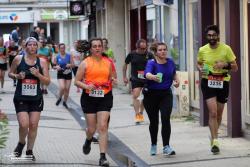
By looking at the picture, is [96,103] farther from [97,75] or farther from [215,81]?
[215,81]

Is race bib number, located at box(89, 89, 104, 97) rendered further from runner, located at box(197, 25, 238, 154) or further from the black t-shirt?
the black t-shirt

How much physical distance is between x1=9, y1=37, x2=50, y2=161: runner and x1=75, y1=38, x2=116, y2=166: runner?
1.95 ft

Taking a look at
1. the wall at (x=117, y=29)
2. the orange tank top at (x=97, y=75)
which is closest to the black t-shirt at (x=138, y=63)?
the orange tank top at (x=97, y=75)

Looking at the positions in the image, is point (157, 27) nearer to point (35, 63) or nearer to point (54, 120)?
point (54, 120)

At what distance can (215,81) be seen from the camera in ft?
33.6

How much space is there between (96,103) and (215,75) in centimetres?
188

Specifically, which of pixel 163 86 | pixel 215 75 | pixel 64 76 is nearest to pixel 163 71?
pixel 163 86

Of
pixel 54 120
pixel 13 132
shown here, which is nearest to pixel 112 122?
pixel 54 120

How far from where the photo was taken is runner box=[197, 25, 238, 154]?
10219mm

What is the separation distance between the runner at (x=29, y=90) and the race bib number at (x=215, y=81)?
7.72 feet

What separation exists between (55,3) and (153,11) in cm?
3174

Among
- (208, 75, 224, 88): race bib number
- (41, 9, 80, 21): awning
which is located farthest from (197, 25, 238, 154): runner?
(41, 9, 80, 21): awning

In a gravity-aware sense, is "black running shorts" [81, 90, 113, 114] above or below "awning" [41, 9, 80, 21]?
below

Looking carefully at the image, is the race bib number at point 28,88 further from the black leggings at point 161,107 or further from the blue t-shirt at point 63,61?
the blue t-shirt at point 63,61
